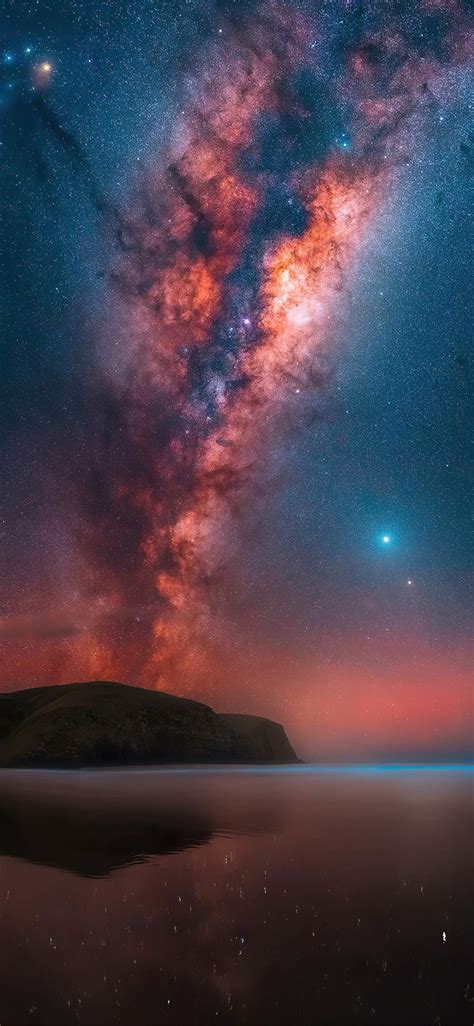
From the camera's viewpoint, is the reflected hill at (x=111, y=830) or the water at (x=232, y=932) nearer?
the water at (x=232, y=932)

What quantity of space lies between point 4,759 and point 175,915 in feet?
671

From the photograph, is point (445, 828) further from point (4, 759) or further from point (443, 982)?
point (4, 759)

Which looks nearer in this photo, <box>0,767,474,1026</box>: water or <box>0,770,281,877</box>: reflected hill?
<box>0,767,474,1026</box>: water

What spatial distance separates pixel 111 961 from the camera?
276 inches

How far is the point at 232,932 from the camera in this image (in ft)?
27.0

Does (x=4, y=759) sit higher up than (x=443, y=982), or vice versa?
(x=443, y=982)

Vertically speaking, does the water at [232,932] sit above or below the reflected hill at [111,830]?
above

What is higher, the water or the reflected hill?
the water

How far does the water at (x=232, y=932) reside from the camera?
5867 millimetres

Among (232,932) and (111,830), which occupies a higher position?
(232,932)

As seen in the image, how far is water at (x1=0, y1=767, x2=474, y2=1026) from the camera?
5867 millimetres

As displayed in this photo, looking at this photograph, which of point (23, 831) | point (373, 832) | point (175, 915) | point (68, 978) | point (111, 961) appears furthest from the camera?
point (373, 832)

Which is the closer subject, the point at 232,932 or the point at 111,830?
the point at 232,932

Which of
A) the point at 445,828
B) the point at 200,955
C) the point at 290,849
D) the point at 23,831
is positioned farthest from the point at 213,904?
the point at 445,828
